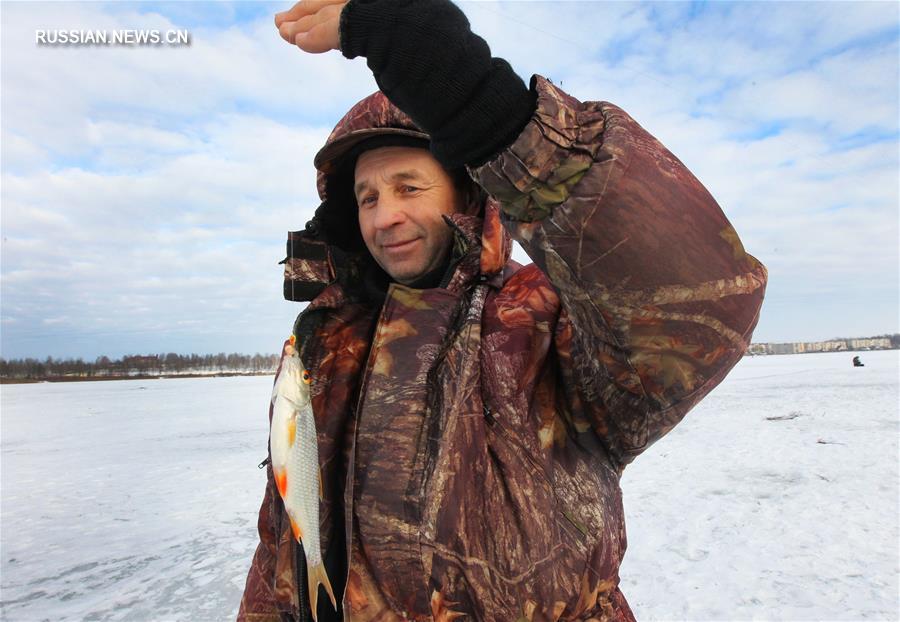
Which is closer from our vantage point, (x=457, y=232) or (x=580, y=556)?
(x=580, y=556)

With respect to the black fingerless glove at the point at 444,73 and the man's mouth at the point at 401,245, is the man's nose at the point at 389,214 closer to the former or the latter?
the man's mouth at the point at 401,245

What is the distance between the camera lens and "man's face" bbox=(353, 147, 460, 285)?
2049 mm

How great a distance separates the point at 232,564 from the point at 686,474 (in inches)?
267

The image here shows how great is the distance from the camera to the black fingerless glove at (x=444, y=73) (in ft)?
3.59

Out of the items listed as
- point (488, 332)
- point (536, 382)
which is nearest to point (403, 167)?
point (488, 332)

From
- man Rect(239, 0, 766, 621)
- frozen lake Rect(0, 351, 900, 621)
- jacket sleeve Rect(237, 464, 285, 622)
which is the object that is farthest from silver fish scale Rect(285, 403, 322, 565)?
frozen lake Rect(0, 351, 900, 621)

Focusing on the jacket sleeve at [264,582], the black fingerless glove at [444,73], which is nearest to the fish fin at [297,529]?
the jacket sleeve at [264,582]

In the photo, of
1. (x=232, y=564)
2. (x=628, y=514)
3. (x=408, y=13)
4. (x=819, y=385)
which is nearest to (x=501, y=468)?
(x=408, y=13)

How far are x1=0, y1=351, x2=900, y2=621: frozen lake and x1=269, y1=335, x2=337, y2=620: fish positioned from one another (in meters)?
3.75

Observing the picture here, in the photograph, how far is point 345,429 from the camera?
6.39 feet

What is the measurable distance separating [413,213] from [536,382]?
0.83 m

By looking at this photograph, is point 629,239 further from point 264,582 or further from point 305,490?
point 264,582

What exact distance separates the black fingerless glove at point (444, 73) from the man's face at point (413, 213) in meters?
0.92

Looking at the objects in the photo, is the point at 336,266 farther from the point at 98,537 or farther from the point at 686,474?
the point at 686,474
